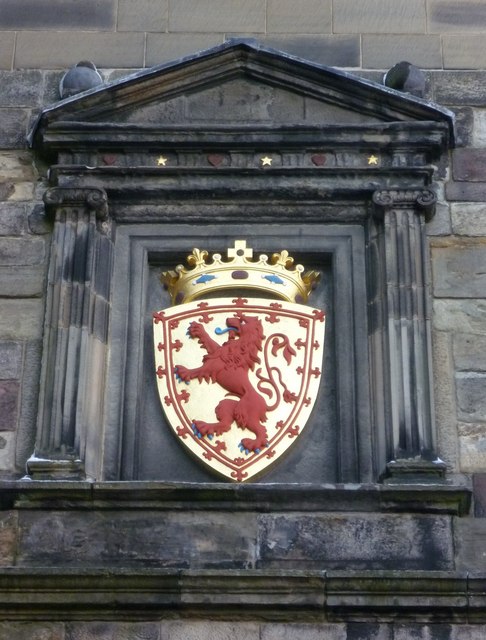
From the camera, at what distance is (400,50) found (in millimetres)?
8414

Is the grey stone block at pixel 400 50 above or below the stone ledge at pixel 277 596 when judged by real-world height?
above

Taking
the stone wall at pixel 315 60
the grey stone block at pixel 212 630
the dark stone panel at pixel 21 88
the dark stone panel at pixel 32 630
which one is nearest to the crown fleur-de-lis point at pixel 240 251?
the stone wall at pixel 315 60

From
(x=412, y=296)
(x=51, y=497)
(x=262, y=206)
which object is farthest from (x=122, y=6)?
(x=51, y=497)

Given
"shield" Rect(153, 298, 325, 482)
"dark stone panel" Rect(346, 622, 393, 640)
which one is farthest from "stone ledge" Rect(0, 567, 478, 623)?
"shield" Rect(153, 298, 325, 482)

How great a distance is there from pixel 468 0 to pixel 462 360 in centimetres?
207

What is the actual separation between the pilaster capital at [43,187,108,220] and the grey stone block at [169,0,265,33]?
114 cm

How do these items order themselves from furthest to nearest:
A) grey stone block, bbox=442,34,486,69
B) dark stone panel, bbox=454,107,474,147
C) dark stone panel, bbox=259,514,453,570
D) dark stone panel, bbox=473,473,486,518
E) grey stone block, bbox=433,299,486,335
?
grey stone block, bbox=442,34,486,69 < dark stone panel, bbox=454,107,474,147 < grey stone block, bbox=433,299,486,335 < dark stone panel, bbox=473,473,486,518 < dark stone panel, bbox=259,514,453,570

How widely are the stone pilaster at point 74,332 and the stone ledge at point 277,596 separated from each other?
66 cm

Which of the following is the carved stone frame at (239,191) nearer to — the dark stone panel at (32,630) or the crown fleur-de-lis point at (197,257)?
the crown fleur-de-lis point at (197,257)

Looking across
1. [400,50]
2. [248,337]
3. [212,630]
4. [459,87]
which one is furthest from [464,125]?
[212,630]

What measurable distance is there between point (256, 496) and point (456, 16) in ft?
9.57

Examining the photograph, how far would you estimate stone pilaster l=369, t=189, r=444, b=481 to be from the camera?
23.5ft

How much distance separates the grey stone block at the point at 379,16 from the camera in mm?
8484

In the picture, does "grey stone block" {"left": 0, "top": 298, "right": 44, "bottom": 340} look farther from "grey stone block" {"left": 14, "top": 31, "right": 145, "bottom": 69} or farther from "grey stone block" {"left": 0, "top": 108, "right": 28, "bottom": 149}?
"grey stone block" {"left": 14, "top": 31, "right": 145, "bottom": 69}
